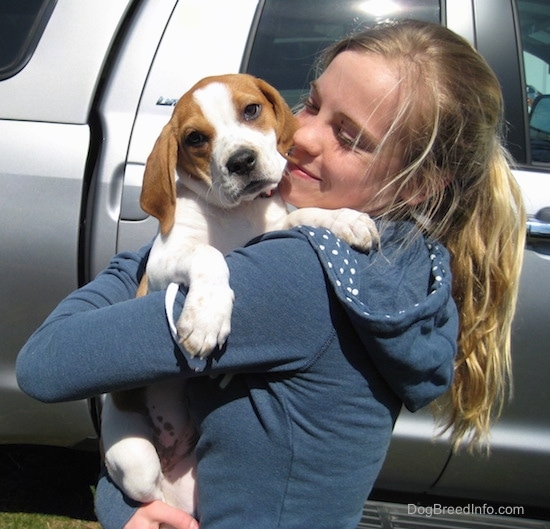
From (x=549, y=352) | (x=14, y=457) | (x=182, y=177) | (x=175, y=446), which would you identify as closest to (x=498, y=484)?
(x=549, y=352)

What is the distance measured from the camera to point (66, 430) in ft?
9.05

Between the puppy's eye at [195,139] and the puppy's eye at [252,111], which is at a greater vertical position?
the puppy's eye at [252,111]

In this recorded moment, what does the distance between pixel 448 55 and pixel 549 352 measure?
131 cm

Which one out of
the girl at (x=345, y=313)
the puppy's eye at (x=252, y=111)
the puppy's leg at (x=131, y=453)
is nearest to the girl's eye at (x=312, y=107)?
the girl at (x=345, y=313)

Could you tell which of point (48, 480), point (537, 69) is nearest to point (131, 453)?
point (48, 480)

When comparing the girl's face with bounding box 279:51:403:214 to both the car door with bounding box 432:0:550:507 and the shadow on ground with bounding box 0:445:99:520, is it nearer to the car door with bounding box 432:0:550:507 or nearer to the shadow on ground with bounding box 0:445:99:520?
the car door with bounding box 432:0:550:507

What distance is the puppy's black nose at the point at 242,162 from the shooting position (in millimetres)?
1916

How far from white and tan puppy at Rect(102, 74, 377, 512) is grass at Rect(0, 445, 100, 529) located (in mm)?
1509

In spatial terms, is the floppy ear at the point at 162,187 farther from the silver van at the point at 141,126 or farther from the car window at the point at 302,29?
the car window at the point at 302,29

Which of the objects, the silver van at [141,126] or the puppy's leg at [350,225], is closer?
the puppy's leg at [350,225]

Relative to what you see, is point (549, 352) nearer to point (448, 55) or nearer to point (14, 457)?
point (448, 55)

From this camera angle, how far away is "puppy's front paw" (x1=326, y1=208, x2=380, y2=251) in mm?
1542

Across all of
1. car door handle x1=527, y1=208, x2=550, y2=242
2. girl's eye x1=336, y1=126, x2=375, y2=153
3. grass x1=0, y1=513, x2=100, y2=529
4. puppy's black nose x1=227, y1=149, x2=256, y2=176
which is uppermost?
girl's eye x1=336, y1=126, x2=375, y2=153

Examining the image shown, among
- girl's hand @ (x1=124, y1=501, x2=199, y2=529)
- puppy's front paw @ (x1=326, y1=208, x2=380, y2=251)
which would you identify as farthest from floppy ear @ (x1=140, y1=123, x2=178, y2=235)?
girl's hand @ (x1=124, y1=501, x2=199, y2=529)
